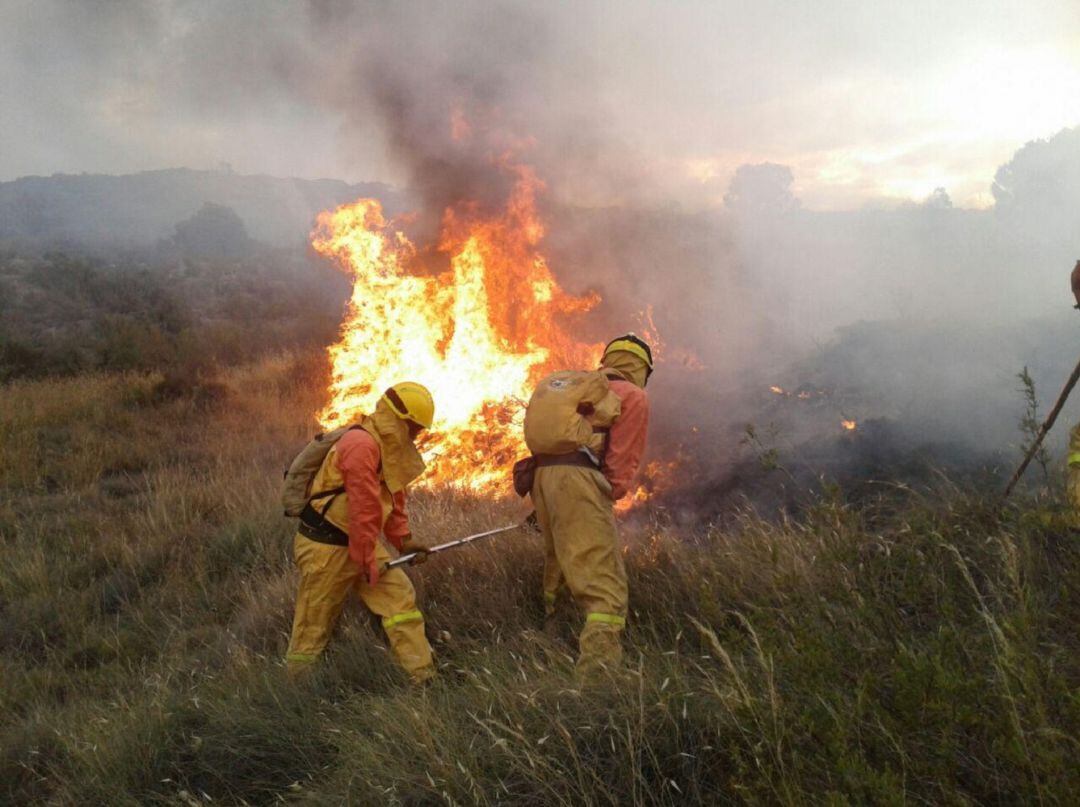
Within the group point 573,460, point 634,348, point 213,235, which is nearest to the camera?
point 573,460

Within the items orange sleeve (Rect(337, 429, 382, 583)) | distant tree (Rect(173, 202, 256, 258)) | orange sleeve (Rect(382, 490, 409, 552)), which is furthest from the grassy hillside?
distant tree (Rect(173, 202, 256, 258))

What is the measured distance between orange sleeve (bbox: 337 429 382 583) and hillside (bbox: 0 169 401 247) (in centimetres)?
5031

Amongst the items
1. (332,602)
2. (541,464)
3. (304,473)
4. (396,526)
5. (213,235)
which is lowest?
(332,602)

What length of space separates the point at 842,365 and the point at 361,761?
8132 millimetres

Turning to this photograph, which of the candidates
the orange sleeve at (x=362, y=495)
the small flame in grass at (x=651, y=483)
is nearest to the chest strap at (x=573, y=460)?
the orange sleeve at (x=362, y=495)

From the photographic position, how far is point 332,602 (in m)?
3.95

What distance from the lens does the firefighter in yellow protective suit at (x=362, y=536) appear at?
3.79 meters

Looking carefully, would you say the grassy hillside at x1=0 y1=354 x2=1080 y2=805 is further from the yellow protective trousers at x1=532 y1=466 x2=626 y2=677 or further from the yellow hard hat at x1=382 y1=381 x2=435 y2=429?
the yellow hard hat at x1=382 y1=381 x2=435 y2=429

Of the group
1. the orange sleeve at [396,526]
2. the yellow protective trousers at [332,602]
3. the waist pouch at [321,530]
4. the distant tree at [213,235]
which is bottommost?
the yellow protective trousers at [332,602]

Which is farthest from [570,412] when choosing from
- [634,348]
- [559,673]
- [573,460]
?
[559,673]

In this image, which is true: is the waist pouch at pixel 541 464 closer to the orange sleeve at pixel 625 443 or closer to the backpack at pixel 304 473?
the orange sleeve at pixel 625 443

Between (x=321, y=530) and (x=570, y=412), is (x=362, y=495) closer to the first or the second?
(x=321, y=530)

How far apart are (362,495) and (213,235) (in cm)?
4349

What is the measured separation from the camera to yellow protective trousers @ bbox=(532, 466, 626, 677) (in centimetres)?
351
